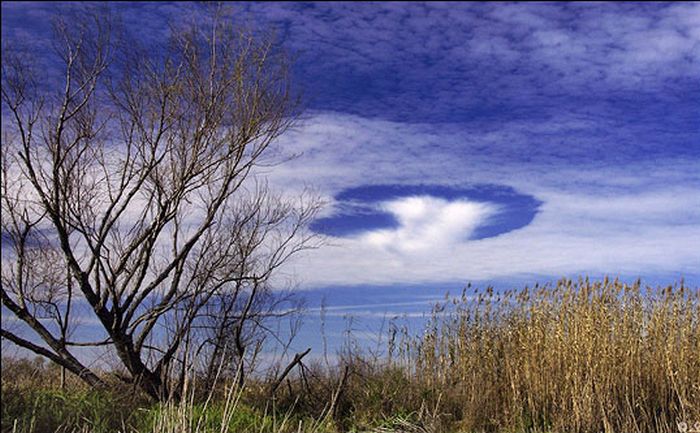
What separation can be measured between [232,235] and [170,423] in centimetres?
352

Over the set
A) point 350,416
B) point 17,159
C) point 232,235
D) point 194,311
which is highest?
point 17,159

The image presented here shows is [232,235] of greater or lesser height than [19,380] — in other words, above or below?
above

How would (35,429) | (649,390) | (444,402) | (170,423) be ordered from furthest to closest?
1. (444,402)
2. (649,390)
3. (35,429)
4. (170,423)

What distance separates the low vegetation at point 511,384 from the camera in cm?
632

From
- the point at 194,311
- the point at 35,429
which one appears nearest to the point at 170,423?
the point at 35,429

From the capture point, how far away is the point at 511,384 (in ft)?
23.4

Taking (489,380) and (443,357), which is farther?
(443,357)

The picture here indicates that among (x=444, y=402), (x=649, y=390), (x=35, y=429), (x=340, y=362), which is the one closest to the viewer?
(x=35, y=429)

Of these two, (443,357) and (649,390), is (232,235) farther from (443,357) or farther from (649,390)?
(649,390)

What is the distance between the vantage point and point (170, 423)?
4.62 meters

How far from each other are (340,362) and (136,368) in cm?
228

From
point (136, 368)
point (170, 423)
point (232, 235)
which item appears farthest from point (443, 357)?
point (170, 423)

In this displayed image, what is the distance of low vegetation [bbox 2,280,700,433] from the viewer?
6.32 metres

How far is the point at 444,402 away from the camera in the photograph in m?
7.25
